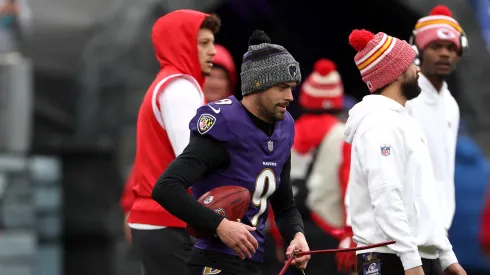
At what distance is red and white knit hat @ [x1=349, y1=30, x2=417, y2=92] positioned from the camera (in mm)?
5809

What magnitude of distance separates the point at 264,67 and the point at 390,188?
2.40 ft

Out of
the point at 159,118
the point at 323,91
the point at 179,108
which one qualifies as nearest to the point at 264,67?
the point at 179,108

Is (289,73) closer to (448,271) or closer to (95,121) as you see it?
(448,271)

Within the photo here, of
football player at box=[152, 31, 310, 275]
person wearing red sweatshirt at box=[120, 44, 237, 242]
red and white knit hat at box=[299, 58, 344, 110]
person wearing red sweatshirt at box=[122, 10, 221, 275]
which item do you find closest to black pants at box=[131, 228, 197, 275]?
person wearing red sweatshirt at box=[122, 10, 221, 275]

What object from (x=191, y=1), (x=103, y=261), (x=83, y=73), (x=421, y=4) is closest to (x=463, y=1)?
(x=421, y=4)

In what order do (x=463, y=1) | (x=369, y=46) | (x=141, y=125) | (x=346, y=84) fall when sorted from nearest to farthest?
1. (x=369, y=46)
2. (x=141, y=125)
3. (x=463, y=1)
4. (x=346, y=84)

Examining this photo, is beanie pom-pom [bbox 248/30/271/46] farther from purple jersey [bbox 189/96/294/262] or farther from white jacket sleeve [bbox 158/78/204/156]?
white jacket sleeve [bbox 158/78/204/156]

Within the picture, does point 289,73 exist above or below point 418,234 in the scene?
above

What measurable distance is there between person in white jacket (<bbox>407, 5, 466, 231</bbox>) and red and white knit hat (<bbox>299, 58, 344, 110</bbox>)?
5.79ft

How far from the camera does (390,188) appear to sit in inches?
215

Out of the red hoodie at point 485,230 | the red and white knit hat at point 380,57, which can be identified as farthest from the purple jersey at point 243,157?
the red hoodie at point 485,230

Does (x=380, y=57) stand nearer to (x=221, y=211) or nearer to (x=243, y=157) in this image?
(x=243, y=157)

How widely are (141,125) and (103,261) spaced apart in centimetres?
690

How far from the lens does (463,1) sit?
1109 cm
